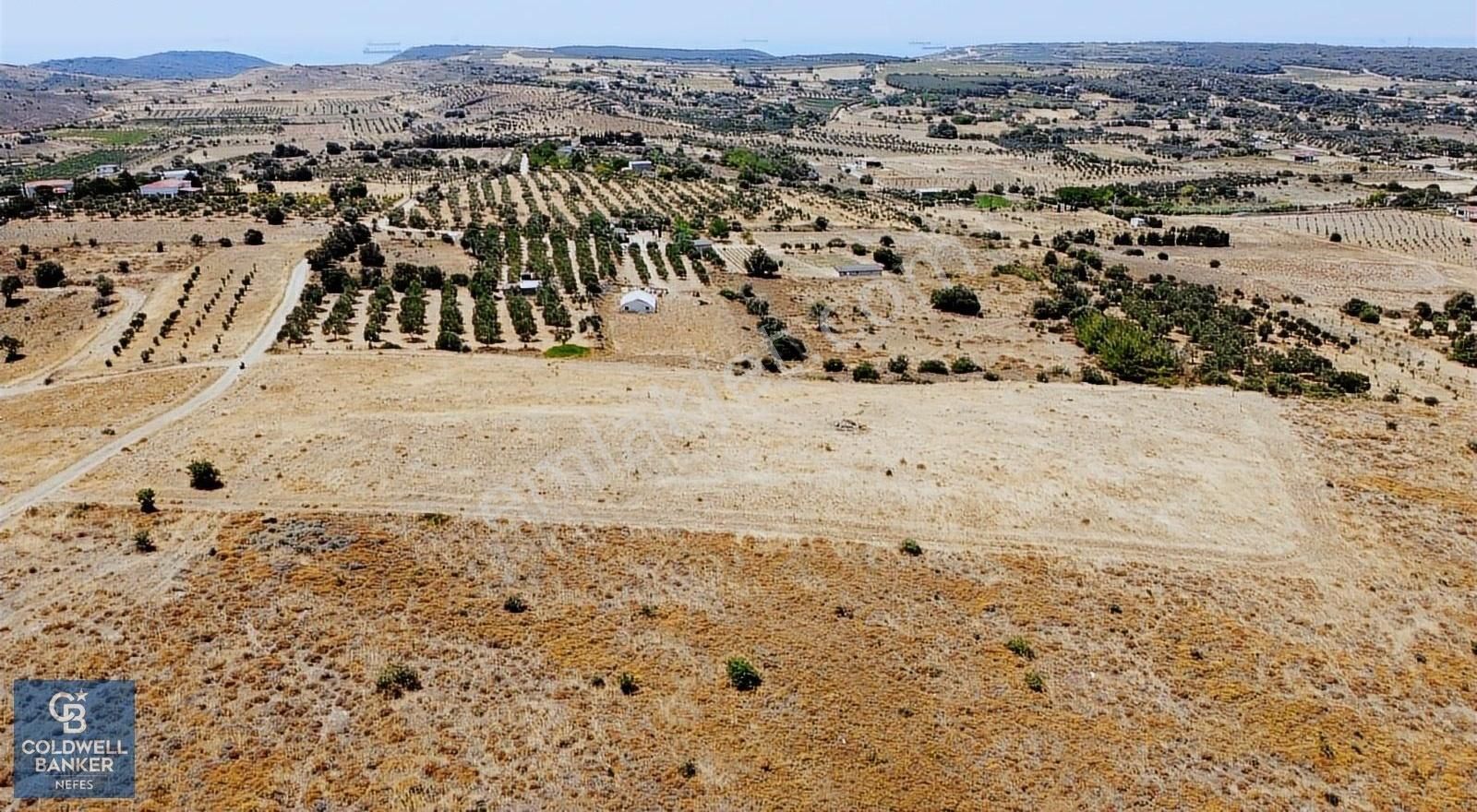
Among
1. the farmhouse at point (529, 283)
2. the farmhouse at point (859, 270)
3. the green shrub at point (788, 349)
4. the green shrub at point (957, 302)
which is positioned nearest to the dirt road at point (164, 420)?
the farmhouse at point (529, 283)

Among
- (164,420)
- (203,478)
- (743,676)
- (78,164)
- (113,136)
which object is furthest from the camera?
(113,136)

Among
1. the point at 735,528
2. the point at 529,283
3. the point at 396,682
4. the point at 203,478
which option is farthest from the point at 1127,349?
the point at 203,478

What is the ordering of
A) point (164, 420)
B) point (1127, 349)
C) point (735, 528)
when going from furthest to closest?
point (1127, 349)
point (164, 420)
point (735, 528)

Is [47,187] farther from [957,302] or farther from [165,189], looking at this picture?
[957,302]

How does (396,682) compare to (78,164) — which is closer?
(396,682)

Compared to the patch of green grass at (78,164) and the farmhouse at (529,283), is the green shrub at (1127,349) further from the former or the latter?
the patch of green grass at (78,164)

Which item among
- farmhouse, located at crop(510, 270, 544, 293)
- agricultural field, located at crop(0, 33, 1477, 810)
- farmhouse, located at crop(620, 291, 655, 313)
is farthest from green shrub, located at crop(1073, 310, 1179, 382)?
farmhouse, located at crop(510, 270, 544, 293)

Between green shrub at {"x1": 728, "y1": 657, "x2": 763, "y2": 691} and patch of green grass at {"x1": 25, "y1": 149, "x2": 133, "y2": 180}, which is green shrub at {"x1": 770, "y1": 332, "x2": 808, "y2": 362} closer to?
green shrub at {"x1": 728, "y1": 657, "x2": 763, "y2": 691}

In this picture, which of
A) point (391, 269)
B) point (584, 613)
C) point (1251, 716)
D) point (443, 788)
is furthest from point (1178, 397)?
point (391, 269)
